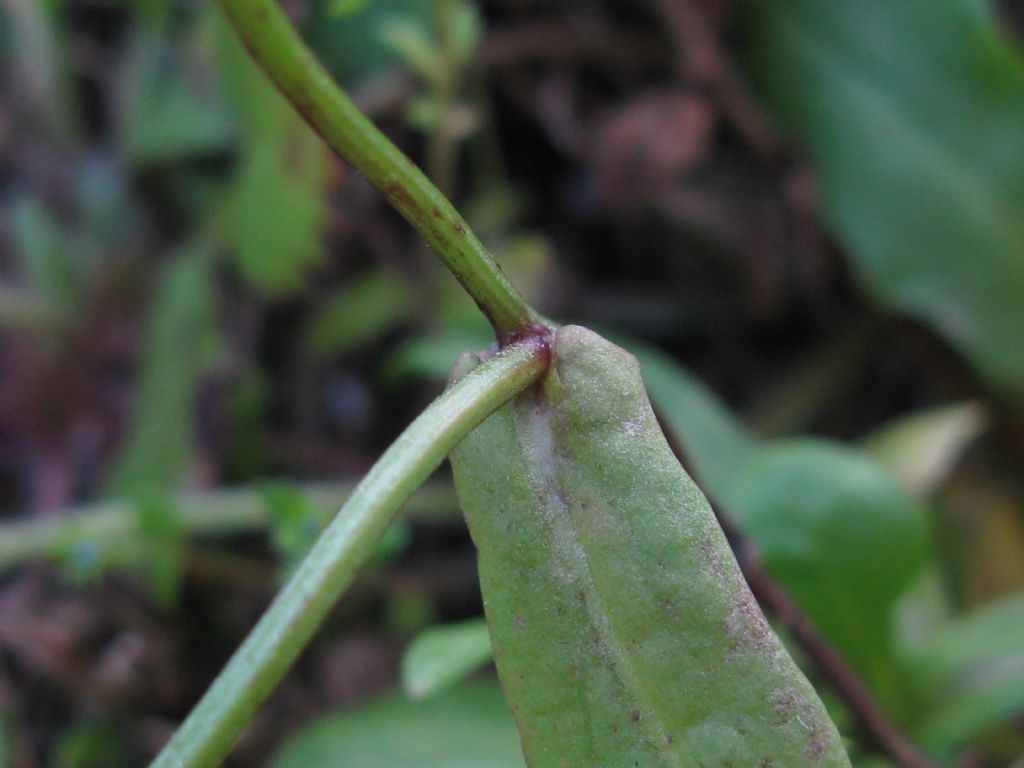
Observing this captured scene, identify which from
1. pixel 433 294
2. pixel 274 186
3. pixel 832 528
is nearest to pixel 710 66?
pixel 433 294

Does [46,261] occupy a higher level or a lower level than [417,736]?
higher

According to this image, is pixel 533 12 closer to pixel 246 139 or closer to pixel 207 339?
pixel 246 139

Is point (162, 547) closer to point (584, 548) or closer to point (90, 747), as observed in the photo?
point (90, 747)

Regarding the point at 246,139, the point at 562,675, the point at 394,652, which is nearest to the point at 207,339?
the point at 246,139

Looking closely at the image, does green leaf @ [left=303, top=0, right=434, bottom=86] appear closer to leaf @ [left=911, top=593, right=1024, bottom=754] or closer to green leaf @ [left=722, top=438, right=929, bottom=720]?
green leaf @ [left=722, top=438, right=929, bottom=720]

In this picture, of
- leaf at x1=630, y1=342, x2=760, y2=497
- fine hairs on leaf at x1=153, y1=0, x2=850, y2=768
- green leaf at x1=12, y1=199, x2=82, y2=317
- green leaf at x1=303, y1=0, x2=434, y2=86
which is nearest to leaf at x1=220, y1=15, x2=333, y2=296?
green leaf at x1=303, y1=0, x2=434, y2=86
